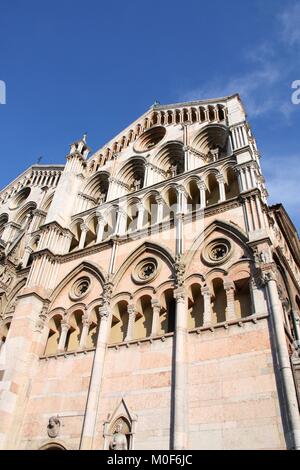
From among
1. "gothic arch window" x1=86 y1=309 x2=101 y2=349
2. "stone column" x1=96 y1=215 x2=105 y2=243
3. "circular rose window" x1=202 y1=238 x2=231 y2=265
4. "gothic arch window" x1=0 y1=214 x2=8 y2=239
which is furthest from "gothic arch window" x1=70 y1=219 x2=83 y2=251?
"gothic arch window" x1=0 y1=214 x2=8 y2=239

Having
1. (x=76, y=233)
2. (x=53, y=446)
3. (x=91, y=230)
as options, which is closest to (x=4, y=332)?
(x=76, y=233)

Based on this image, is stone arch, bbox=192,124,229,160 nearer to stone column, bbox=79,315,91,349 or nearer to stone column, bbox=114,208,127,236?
stone column, bbox=114,208,127,236

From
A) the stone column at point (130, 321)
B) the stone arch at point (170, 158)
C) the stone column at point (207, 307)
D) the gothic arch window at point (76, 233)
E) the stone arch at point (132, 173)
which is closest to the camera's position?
the stone column at point (207, 307)

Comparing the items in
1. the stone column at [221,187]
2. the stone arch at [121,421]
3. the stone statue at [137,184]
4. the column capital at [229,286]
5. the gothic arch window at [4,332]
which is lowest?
the stone arch at [121,421]

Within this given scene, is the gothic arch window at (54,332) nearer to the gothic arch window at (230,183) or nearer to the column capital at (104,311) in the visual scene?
the column capital at (104,311)

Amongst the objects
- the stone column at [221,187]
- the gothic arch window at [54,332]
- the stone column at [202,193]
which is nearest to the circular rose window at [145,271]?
the stone column at [202,193]

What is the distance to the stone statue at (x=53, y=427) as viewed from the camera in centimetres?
1394

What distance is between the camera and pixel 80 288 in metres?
18.7

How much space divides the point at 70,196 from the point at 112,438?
49.4 ft

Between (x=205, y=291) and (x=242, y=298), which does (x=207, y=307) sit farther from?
(x=242, y=298)

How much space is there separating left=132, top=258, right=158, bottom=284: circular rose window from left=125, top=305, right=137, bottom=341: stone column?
1227 millimetres

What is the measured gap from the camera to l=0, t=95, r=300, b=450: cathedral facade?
11.6 metres

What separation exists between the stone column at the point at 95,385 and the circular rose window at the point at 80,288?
221cm

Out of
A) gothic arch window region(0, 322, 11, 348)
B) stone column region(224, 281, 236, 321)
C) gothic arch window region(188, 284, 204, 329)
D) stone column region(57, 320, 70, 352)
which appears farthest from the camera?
gothic arch window region(0, 322, 11, 348)
